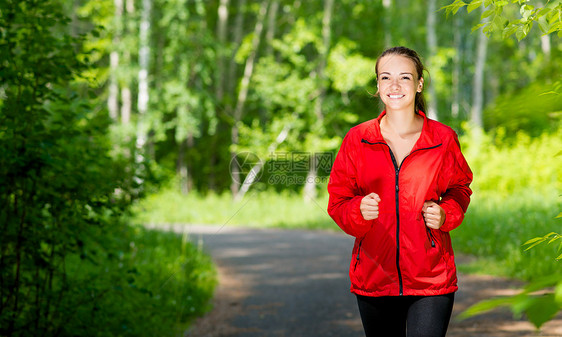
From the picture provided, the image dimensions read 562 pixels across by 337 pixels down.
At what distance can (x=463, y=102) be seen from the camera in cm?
3444

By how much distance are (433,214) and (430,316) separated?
1.48 ft

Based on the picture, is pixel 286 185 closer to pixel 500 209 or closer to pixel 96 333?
pixel 500 209

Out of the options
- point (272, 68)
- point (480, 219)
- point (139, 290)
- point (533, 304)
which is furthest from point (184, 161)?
point (533, 304)

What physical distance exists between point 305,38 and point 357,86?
2361 mm

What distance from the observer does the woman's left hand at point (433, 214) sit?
251 cm

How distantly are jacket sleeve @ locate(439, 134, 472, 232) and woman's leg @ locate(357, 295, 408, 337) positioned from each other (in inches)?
15.9

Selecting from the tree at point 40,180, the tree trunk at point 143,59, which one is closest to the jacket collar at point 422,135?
the tree at point 40,180

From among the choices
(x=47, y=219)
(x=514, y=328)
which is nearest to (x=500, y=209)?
(x=514, y=328)

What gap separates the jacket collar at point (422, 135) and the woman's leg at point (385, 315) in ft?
2.29

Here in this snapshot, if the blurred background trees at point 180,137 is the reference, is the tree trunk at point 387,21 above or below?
above

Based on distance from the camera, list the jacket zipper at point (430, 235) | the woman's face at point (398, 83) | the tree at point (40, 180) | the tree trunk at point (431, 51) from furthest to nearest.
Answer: the tree trunk at point (431, 51) < the tree at point (40, 180) < the woman's face at point (398, 83) < the jacket zipper at point (430, 235)

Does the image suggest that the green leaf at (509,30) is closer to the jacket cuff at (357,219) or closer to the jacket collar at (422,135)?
the jacket collar at (422,135)

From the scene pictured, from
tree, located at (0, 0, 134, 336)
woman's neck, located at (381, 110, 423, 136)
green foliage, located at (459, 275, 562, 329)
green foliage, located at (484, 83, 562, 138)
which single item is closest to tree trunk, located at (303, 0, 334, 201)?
tree, located at (0, 0, 134, 336)

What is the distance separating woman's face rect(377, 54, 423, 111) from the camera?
2.71 meters
